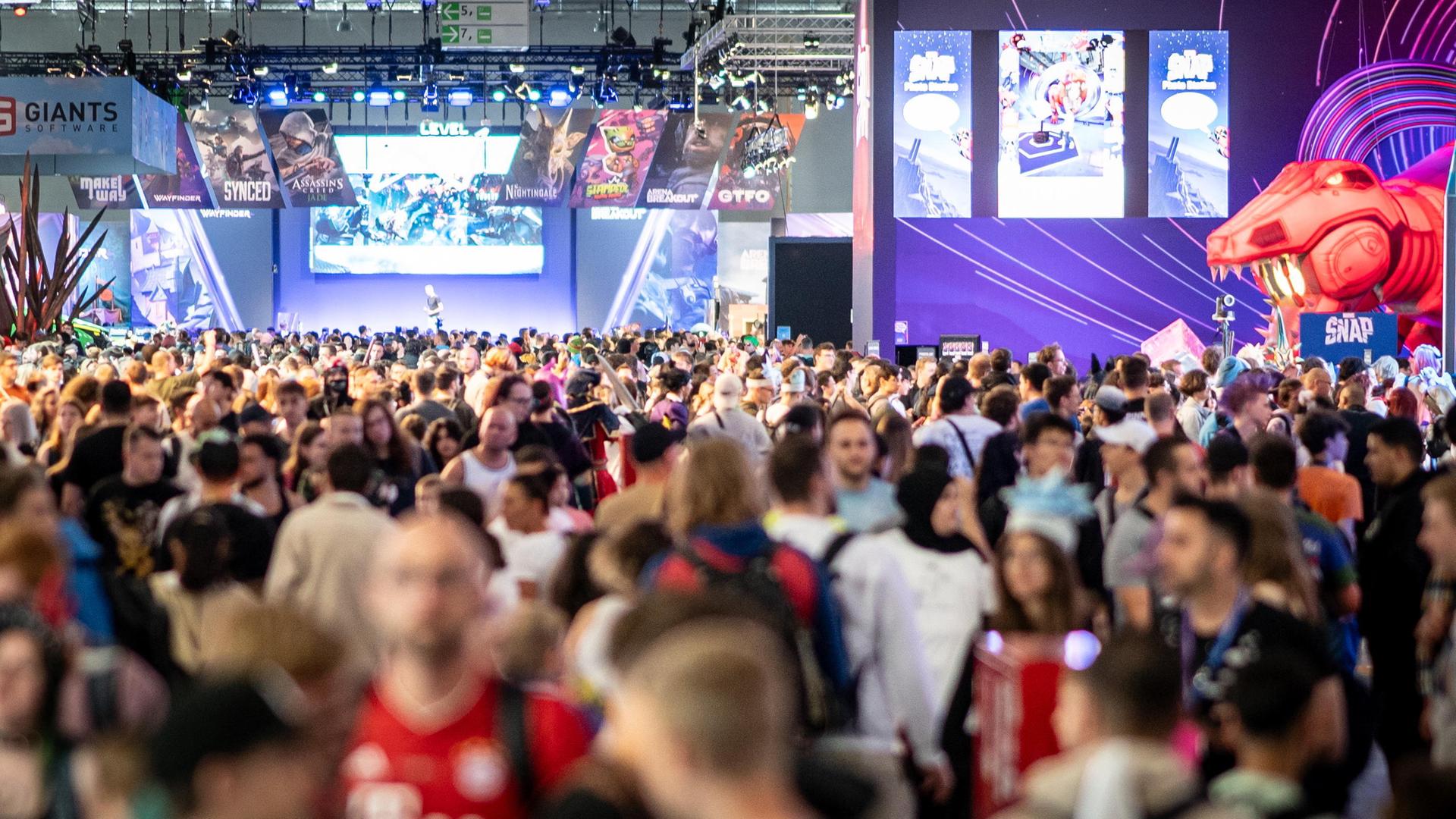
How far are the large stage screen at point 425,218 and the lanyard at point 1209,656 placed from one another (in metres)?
31.4

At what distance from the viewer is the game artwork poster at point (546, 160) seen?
90.4 ft

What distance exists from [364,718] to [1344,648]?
279 centimetres

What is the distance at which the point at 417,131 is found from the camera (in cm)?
3512

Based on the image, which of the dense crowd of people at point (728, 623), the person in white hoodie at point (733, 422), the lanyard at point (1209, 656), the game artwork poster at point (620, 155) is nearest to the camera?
the dense crowd of people at point (728, 623)

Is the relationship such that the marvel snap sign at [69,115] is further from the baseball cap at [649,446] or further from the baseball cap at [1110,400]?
the baseball cap at [649,446]

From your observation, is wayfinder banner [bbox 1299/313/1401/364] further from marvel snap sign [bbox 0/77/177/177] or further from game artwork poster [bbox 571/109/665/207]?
game artwork poster [bbox 571/109/665/207]

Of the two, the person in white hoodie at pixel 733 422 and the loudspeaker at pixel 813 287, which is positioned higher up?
the loudspeaker at pixel 813 287

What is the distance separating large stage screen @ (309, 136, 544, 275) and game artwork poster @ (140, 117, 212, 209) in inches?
292

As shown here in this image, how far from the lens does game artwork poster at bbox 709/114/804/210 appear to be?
27.2 m

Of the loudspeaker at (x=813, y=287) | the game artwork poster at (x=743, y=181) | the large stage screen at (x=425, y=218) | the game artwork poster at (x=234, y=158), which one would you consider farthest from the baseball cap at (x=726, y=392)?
the large stage screen at (x=425, y=218)

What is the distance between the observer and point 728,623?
2010 millimetres

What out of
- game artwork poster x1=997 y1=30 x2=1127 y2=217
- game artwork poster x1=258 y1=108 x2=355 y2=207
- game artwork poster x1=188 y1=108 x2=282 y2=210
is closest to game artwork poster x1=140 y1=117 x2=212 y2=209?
game artwork poster x1=188 y1=108 x2=282 y2=210

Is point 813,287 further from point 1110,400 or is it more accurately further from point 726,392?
point 1110,400

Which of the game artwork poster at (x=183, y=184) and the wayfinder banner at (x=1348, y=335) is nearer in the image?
the wayfinder banner at (x=1348, y=335)
